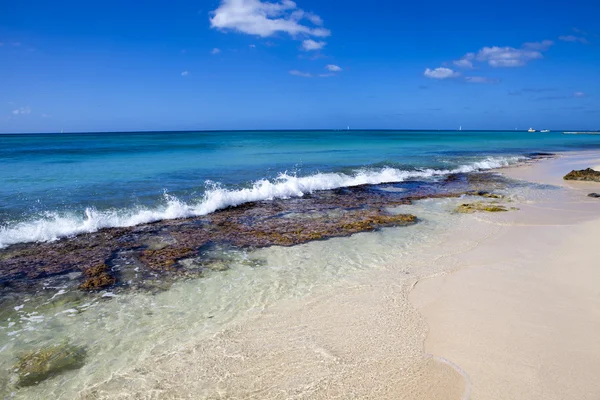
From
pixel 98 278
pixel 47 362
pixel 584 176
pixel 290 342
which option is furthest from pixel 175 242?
pixel 584 176

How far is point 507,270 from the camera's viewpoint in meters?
6.53

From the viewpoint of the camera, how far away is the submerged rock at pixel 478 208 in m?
11.5

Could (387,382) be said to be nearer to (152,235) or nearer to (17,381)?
(17,381)

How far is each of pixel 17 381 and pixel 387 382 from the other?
12.5ft

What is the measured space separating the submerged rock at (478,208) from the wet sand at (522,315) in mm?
2829

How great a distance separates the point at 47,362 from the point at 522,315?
588 cm

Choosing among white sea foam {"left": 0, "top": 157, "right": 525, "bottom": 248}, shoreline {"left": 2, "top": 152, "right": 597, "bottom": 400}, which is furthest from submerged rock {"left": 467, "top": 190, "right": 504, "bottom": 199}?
shoreline {"left": 2, "top": 152, "right": 597, "bottom": 400}

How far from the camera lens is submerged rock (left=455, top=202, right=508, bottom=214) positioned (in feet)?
37.7

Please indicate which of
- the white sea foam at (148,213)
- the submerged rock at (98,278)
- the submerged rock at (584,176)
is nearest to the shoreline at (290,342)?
the submerged rock at (98,278)

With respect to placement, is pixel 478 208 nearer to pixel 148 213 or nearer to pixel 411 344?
pixel 411 344

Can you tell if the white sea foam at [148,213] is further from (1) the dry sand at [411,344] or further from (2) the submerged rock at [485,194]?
(1) the dry sand at [411,344]

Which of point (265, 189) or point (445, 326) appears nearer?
point (445, 326)

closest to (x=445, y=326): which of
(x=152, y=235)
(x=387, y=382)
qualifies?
(x=387, y=382)

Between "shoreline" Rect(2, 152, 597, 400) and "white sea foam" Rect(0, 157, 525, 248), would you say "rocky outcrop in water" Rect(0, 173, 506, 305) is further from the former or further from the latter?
"shoreline" Rect(2, 152, 597, 400)
